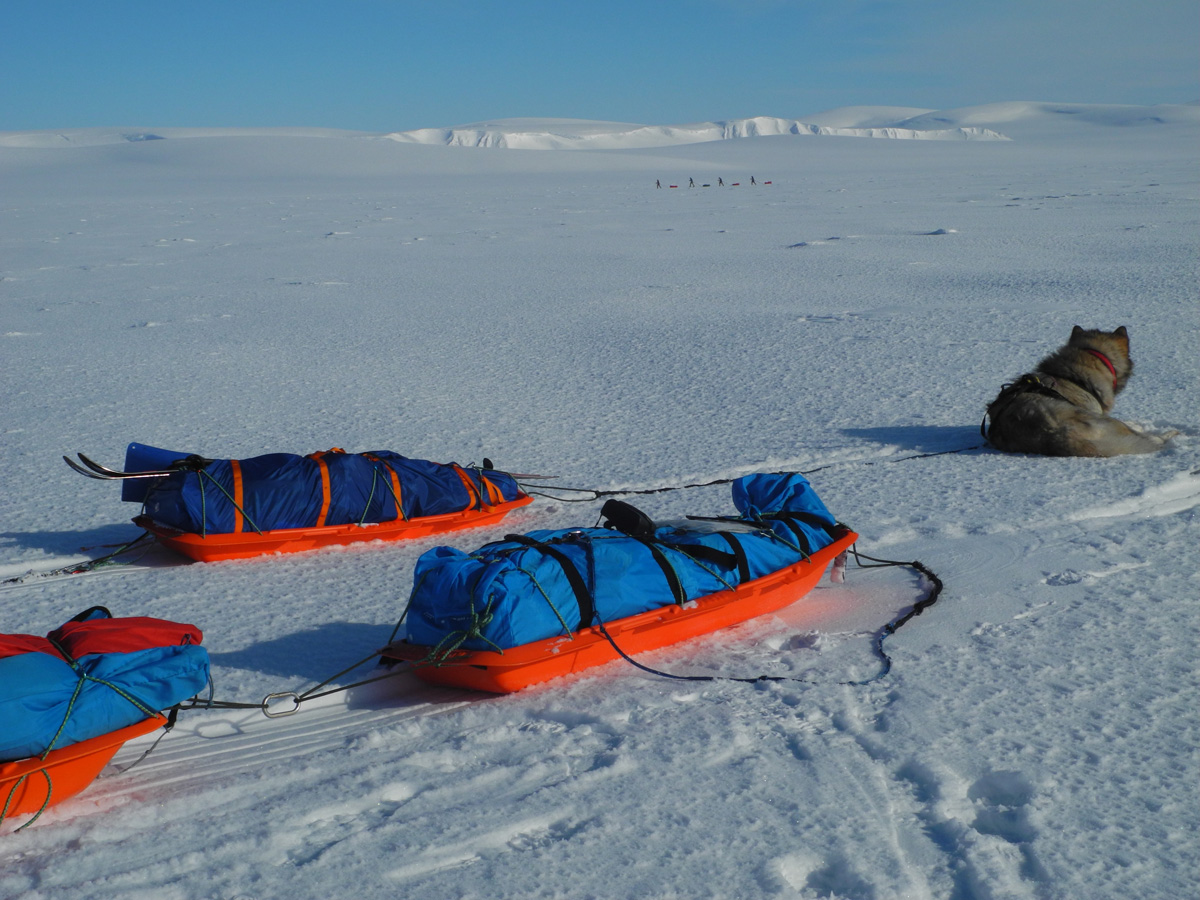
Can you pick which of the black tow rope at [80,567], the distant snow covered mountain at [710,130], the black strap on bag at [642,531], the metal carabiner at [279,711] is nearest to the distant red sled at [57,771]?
the metal carabiner at [279,711]

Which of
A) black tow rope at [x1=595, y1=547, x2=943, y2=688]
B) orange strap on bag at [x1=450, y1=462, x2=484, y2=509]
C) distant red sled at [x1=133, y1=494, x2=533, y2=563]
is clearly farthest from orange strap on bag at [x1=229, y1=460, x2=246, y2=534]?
black tow rope at [x1=595, y1=547, x2=943, y2=688]

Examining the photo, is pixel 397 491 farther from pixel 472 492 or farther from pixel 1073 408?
pixel 1073 408

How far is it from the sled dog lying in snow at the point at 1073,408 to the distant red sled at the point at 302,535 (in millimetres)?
2410

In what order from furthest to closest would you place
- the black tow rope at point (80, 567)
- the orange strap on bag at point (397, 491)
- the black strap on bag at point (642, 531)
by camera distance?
the orange strap on bag at point (397, 491)
the black tow rope at point (80, 567)
the black strap on bag at point (642, 531)

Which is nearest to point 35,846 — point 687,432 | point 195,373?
point 687,432

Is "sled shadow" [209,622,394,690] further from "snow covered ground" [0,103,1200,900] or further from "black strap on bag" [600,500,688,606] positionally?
"black strap on bag" [600,500,688,606]

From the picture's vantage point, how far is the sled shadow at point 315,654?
2.76 metres

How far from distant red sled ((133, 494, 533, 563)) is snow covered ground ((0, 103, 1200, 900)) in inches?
2.4

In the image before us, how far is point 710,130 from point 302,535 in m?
102

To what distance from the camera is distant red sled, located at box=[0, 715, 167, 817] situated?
1.95 metres

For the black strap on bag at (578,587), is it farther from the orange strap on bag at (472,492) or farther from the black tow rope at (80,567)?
the black tow rope at (80,567)

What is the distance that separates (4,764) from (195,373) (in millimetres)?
4974

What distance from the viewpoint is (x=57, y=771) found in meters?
2.03

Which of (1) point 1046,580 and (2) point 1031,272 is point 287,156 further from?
(1) point 1046,580
